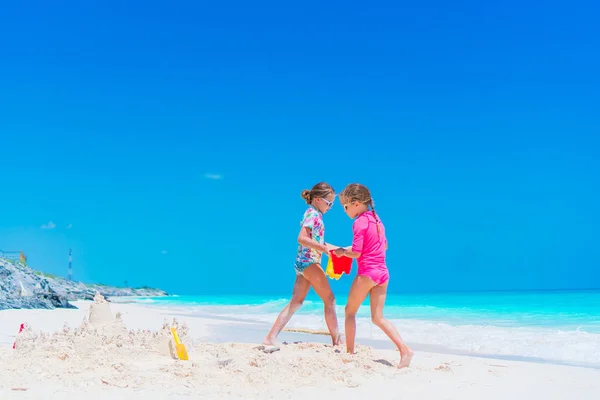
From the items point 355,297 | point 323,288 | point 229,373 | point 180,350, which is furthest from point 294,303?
point 229,373

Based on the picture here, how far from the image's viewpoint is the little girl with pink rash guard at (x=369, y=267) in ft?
17.2

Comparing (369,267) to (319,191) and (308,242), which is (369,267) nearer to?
(308,242)

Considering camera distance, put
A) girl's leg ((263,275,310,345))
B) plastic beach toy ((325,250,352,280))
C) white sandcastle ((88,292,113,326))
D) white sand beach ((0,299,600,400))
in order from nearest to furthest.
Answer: white sand beach ((0,299,600,400))
white sandcastle ((88,292,113,326))
plastic beach toy ((325,250,352,280))
girl's leg ((263,275,310,345))

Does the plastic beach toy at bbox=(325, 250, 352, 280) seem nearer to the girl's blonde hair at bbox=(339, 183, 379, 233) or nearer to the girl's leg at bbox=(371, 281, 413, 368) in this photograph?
the girl's leg at bbox=(371, 281, 413, 368)

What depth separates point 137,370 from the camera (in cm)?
435

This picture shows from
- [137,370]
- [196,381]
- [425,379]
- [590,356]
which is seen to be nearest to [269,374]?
[196,381]

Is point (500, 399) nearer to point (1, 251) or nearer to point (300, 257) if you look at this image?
point (300, 257)

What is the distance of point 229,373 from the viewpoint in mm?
4395

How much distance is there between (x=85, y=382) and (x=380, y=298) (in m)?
2.70

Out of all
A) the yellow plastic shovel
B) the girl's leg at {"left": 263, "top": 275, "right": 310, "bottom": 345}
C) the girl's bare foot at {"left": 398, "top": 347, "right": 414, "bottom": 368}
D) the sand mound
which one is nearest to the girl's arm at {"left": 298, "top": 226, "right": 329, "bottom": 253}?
the girl's leg at {"left": 263, "top": 275, "right": 310, "bottom": 345}

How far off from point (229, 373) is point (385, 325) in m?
1.61

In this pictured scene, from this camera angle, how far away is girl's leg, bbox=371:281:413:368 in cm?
516

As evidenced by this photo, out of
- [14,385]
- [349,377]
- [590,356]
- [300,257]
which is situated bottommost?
[14,385]

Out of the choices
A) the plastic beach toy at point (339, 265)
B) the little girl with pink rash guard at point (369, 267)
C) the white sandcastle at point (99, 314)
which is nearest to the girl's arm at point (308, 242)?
the plastic beach toy at point (339, 265)
